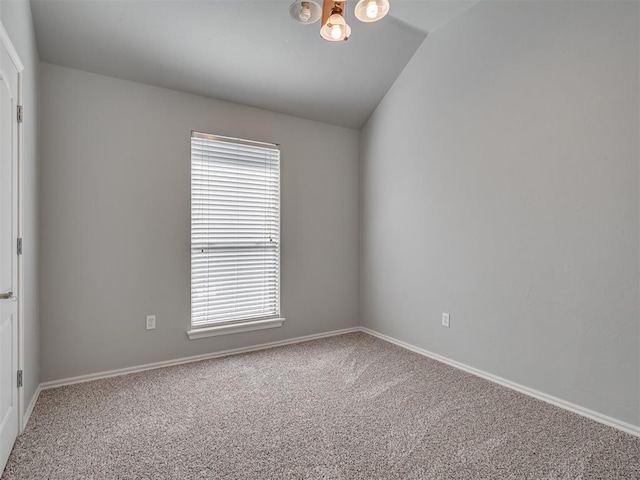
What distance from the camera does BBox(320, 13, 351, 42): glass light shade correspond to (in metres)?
1.81

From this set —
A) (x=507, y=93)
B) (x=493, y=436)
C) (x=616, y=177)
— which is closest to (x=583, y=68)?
(x=507, y=93)

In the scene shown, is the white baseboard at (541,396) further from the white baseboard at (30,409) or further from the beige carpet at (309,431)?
the white baseboard at (30,409)

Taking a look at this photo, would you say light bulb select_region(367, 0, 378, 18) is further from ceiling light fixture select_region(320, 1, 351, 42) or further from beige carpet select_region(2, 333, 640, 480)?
beige carpet select_region(2, 333, 640, 480)

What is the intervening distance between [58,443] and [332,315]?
2.69 meters

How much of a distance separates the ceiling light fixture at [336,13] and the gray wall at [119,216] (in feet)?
5.69

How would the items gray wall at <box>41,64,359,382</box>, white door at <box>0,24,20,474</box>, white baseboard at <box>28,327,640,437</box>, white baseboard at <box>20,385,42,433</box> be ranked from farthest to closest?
gray wall at <box>41,64,359,382</box>
white baseboard at <box>28,327,640,437</box>
white baseboard at <box>20,385,42,433</box>
white door at <box>0,24,20,474</box>

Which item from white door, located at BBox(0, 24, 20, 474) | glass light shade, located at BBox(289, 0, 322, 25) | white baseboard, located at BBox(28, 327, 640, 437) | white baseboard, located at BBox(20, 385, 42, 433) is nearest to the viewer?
white door, located at BBox(0, 24, 20, 474)

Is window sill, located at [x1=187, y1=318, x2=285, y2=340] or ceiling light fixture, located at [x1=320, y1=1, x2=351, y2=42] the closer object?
ceiling light fixture, located at [x1=320, y1=1, x2=351, y2=42]

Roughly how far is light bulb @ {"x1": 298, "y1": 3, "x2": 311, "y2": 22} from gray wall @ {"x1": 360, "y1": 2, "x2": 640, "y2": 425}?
1.69 m

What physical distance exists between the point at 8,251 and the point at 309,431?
1874 mm

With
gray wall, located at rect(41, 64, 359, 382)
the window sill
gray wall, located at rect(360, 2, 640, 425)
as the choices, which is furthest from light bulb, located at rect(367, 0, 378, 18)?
the window sill

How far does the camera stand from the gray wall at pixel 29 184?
2.12 meters

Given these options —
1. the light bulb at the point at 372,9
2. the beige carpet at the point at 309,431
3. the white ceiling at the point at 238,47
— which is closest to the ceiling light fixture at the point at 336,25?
the light bulb at the point at 372,9

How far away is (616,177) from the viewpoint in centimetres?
217
